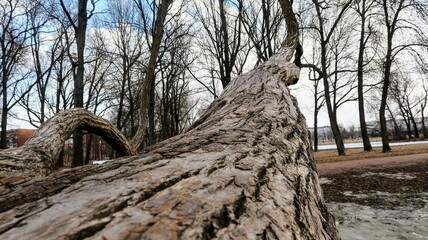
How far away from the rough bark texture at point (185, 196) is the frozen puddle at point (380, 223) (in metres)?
3.19

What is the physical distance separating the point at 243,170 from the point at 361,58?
2074cm

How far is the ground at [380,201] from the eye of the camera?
4.07m

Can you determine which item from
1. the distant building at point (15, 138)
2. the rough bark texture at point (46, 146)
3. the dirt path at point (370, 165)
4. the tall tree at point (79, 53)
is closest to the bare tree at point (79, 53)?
the tall tree at point (79, 53)

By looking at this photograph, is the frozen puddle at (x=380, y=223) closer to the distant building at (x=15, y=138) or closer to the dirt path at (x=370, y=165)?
the dirt path at (x=370, y=165)

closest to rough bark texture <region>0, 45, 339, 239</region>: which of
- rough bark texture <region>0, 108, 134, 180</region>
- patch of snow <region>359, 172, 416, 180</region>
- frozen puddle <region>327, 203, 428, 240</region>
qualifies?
rough bark texture <region>0, 108, 134, 180</region>

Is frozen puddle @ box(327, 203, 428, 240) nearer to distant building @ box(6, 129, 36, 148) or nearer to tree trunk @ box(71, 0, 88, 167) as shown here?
tree trunk @ box(71, 0, 88, 167)

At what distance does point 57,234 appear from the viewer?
0.52m

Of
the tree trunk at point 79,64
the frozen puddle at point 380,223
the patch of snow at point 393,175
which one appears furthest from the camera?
the tree trunk at point 79,64

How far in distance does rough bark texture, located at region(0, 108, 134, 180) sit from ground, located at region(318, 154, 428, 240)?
3.30m

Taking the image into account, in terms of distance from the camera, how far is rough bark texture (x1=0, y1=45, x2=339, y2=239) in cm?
57

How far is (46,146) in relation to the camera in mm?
2844

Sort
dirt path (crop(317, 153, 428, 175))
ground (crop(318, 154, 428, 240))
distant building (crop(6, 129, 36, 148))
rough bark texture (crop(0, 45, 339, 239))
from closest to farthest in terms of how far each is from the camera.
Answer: rough bark texture (crop(0, 45, 339, 239)), ground (crop(318, 154, 428, 240)), dirt path (crop(317, 153, 428, 175)), distant building (crop(6, 129, 36, 148))

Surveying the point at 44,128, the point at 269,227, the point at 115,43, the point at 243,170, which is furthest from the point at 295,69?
the point at 115,43

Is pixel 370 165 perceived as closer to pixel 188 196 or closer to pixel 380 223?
pixel 380 223
